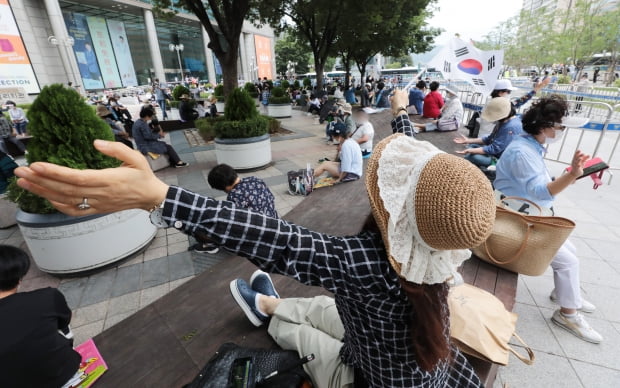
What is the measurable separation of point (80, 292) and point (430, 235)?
3.90m

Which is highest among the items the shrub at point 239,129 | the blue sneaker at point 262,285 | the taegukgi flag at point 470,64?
the taegukgi flag at point 470,64

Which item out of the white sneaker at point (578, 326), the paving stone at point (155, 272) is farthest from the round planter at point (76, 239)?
the white sneaker at point (578, 326)

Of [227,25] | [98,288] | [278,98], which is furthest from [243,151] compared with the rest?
[278,98]

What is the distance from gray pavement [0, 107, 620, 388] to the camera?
222 centimetres

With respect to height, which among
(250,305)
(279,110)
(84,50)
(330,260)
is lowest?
(279,110)

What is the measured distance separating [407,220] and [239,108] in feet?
22.1

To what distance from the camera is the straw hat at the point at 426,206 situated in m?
0.81

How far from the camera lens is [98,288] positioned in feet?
10.9

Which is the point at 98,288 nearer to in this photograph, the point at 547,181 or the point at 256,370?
the point at 256,370

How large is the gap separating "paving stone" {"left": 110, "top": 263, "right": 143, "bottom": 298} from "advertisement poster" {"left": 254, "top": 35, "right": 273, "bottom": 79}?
159 feet

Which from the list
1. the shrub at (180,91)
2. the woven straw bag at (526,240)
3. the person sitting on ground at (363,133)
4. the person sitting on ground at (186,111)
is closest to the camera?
the woven straw bag at (526,240)

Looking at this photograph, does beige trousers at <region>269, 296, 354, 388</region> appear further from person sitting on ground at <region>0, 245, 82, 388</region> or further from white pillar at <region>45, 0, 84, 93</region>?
white pillar at <region>45, 0, 84, 93</region>

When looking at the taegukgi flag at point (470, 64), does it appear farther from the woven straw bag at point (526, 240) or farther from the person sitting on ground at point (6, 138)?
the person sitting on ground at point (6, 138)

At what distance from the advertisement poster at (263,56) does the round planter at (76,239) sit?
48.5m
